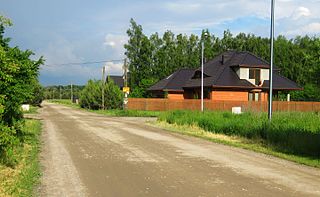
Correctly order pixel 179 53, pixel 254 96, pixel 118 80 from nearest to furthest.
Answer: pixel 254 96 → pixel 179 53 → pixel 118 80

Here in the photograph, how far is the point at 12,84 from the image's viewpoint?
12.3 m

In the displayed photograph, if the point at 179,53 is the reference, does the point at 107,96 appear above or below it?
below

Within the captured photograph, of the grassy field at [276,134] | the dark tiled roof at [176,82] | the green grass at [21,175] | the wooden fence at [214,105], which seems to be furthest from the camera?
the dark tiled roof at [176,82]

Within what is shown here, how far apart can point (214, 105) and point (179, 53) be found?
35.3 m

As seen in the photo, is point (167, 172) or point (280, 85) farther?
point (280, 85)

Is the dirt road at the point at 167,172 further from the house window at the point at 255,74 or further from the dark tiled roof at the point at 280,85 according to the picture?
the dark tiled roof at the point at 280,85

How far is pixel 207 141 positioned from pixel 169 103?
116ft

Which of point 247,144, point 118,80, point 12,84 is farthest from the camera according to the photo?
point 118,80

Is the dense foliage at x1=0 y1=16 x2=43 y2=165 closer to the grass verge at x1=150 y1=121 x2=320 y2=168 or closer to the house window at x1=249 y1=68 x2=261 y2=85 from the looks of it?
the grass verge at x1=150 y1=121 x2=320 y2=168

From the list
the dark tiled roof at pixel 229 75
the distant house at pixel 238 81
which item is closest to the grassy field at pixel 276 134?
the distant house at pixel 238 81

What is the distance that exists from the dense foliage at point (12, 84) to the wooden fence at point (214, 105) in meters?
35.3

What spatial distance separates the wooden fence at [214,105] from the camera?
161 feet

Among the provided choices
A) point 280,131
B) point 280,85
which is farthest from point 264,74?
point 280,131

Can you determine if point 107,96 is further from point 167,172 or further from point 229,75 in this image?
point 167,172
